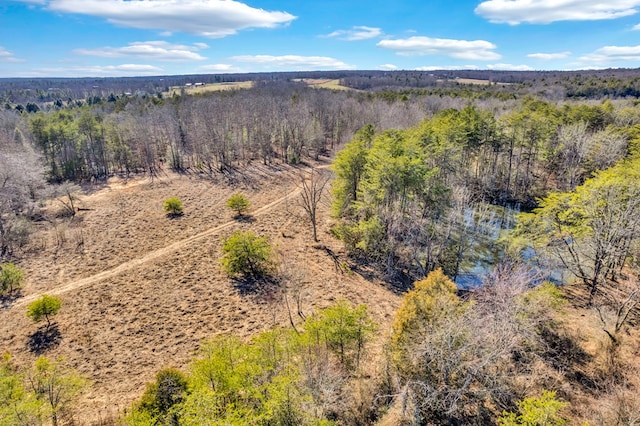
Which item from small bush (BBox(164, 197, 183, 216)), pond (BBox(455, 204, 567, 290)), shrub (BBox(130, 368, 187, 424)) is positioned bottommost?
pond (BBox(455, 204, 567, 290))

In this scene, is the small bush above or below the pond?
above

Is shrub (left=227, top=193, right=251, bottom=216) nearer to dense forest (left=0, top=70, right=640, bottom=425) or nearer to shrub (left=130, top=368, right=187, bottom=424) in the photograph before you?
dense forest (left=0, top=70, right=640, bottom=425)

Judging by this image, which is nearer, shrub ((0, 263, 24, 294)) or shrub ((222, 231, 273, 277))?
shrub ((0, 263, 24, 294))

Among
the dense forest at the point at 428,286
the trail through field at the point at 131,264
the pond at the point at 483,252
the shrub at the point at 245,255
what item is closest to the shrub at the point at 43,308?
the dense forest at the point at 428,286

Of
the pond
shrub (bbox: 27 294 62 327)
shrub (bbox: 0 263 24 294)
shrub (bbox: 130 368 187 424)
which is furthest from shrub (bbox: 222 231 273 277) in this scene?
the pond

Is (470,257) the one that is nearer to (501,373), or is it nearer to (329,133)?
(501,373)

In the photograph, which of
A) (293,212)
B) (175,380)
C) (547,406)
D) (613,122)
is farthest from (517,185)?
(175,380)

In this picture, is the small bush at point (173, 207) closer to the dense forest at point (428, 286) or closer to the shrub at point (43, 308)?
the dense forest at point (428, 286)
